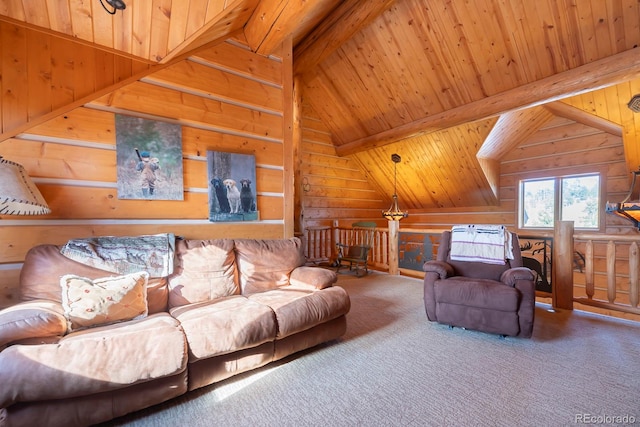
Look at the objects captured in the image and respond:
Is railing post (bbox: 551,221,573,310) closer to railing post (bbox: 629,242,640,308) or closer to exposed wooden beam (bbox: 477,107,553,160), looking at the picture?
railing post (bbox: 629,242,640,308)

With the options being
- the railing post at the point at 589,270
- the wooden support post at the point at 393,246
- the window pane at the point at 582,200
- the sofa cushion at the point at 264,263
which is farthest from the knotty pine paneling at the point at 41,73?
the window pane at the point at 582,200

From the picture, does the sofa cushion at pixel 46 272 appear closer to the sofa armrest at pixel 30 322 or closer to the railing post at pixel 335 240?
the sofa armrest at pixel 30 322

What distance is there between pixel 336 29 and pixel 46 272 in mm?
4344

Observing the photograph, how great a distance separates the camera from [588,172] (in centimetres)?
478

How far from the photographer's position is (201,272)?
219cm

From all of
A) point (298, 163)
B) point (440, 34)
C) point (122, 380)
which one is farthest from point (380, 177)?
point (122, 380)

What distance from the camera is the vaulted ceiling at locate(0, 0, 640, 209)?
2135 mm

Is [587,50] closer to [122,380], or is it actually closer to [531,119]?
[531,119]

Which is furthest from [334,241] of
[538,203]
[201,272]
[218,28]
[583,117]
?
[583,117]

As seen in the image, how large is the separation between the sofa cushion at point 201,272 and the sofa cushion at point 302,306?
274mm

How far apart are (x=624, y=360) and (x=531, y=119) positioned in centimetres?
442

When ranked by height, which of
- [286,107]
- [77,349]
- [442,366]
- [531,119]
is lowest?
[442,366]

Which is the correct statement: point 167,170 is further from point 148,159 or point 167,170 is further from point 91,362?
point 91,362

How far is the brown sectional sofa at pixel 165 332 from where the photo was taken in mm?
1220
